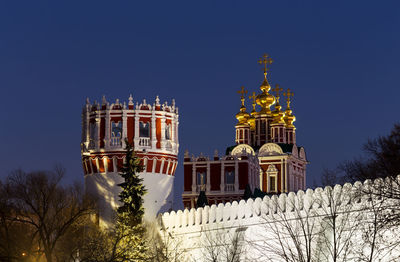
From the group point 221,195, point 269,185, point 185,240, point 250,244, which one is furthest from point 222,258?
point 269,185

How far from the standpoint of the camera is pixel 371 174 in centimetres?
4131

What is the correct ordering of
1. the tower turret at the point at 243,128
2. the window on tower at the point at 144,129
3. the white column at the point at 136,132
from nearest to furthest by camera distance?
the white column at the point at 136,132 < the window on tower at the point at 144,129 < the tower turret at the point at 243,128

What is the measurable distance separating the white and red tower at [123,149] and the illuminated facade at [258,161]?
15.3 metres

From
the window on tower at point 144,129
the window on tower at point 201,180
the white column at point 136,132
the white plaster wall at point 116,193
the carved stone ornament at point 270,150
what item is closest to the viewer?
the white plaster wall at point 116,193

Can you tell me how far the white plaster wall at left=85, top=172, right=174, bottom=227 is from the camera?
168 feet

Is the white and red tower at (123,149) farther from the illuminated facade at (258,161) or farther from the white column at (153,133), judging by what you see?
the illuminated facade at (258,161)

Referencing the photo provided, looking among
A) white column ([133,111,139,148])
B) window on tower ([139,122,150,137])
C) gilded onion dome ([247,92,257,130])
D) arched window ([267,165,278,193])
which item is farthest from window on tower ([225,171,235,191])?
gilded onion dome ([247,92,257,130])

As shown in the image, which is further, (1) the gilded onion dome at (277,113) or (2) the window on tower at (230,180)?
(1) the gilded onion dome at (277,113)

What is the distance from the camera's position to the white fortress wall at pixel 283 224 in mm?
30484

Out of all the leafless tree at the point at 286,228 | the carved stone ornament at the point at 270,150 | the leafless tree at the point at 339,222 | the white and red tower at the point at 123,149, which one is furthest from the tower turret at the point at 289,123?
the leafless tree at the point at 339,222

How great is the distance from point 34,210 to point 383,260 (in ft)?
79.3

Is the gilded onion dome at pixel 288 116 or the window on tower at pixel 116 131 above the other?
the gilded onion dome at pixel 288 116

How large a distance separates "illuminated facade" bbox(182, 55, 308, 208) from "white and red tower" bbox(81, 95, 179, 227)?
15.3m

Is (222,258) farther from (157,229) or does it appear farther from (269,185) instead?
(269,185)
